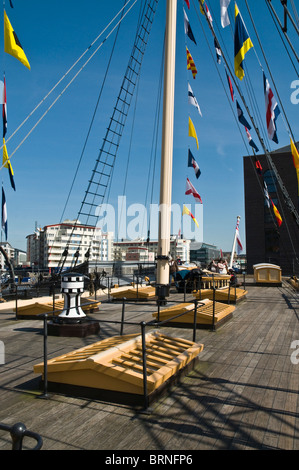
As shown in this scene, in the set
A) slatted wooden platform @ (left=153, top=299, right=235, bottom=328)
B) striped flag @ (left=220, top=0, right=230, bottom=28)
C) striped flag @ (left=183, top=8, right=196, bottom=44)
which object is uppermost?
striped flag @ (left=183, top=8, right=196, bottom=44)

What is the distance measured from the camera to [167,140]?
11.9m

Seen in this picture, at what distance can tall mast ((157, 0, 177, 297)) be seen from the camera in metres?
11.8

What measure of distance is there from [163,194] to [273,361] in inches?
265

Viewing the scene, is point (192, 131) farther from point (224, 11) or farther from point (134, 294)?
point (134, 294)

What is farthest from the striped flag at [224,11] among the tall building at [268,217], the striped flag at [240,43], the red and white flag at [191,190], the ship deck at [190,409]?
the tall building at [268,217]

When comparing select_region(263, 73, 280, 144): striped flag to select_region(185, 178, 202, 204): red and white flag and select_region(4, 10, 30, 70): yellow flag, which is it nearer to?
select_region(4, 10, 30, 70): yellow flag

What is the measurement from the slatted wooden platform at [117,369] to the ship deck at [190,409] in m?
0.19

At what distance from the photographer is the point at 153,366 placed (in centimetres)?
497

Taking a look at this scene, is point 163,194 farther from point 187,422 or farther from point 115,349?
point 187,422

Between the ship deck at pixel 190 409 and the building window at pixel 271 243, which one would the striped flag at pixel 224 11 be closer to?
the ship deck at pixel 190 409

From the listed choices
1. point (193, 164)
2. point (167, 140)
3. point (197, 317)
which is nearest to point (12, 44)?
point (167, 140)

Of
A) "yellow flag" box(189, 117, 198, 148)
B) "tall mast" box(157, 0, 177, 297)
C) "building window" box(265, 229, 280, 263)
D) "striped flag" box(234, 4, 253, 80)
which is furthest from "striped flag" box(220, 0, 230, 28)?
"building window" box(265, 229, 280, 263)

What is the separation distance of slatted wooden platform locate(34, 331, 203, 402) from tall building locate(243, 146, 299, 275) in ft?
136
